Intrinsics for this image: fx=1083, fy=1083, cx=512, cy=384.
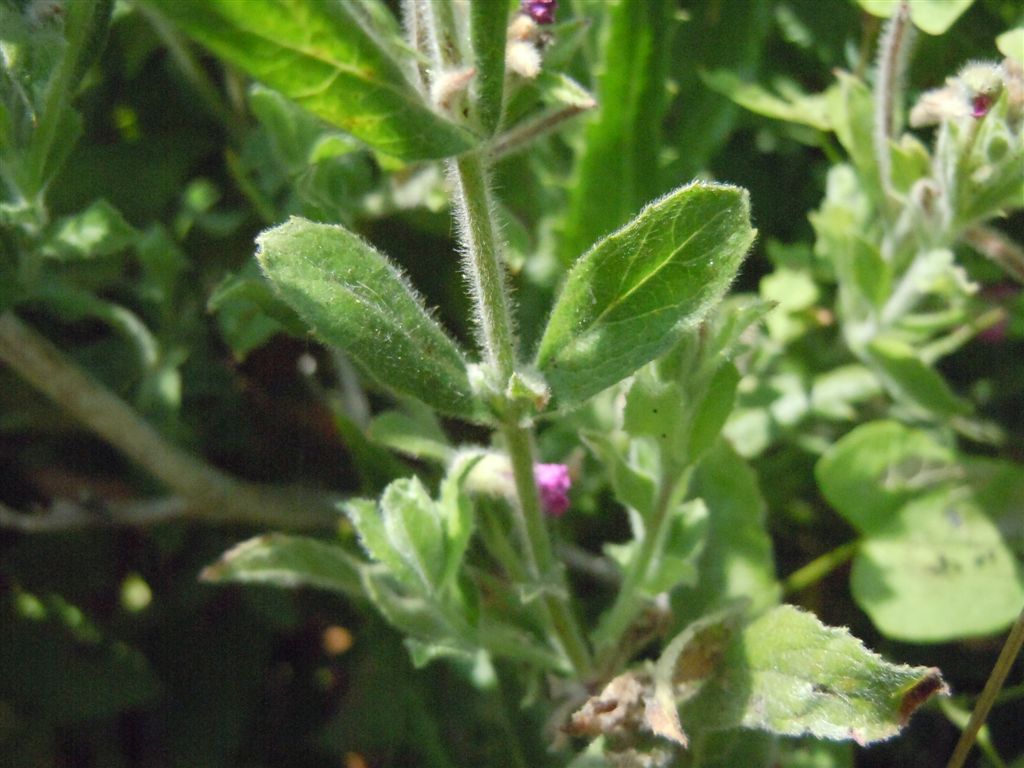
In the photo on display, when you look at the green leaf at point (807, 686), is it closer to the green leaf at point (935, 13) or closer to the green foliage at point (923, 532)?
the green foliage at point (923, 532)

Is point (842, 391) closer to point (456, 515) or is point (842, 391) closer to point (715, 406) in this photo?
point (715, 406)

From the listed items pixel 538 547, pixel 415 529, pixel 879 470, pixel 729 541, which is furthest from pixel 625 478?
pixel 879 470

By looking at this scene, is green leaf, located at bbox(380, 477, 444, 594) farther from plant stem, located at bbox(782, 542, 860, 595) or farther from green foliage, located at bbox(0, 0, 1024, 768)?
plant stem, located at bbox(782, 542, 860, 595)

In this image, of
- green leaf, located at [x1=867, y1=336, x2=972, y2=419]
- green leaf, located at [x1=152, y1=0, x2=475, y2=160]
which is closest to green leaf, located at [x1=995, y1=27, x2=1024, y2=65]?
green leaf, located at [x1=867, y1=336, x2=972, y2=419]

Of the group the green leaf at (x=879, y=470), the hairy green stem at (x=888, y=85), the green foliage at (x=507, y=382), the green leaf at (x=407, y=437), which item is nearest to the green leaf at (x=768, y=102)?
the green foliage at (x=507, y=382)

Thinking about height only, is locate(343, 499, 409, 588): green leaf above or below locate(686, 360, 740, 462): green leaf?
below

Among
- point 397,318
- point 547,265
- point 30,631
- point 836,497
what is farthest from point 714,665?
point 30,631

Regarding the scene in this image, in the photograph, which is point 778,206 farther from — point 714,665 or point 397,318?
point 397,318
